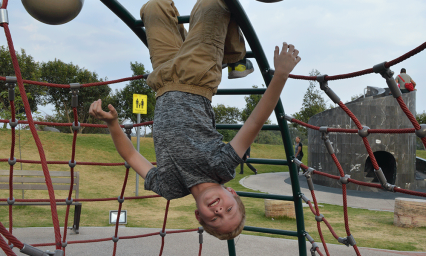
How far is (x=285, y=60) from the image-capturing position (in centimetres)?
148

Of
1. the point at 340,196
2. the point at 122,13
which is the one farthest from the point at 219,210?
the point at 340,196

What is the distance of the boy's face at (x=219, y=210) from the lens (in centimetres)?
161

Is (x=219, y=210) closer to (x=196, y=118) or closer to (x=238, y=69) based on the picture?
(x=196, y=118)

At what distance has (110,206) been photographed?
6488 mm

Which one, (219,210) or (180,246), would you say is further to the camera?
(180,246)

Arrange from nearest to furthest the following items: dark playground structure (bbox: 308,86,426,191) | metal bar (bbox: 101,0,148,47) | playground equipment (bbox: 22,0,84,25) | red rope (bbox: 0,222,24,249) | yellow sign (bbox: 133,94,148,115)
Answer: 1. red rope (bbox: 0,222,24,249)
2. playground equipment (bbox: 22,0,84,25)
3. metal bar (bbox: 101,0,148,47)
4. yellow sign (bbox: 133,94,148,115)
5. dark playground structure (bbox: 308,86,426,191)

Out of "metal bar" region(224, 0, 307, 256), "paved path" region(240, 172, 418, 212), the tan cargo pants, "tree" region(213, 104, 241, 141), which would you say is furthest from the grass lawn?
"tree" region(213, 104, 241, 141)

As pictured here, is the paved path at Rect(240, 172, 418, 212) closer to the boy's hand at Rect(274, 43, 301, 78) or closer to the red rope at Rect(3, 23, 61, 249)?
the boy's hand at Rect(274, 43, 301, 78)

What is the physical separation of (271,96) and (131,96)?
943 inches

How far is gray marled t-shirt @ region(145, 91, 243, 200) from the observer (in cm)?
160

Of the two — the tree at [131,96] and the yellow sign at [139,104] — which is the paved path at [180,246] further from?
the tree at [131,96]

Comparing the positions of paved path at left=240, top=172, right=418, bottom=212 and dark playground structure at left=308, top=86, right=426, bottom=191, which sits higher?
dark playground structure at left=308, top=86, right=426, bottom=191

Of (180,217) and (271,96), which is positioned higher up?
(271,96)

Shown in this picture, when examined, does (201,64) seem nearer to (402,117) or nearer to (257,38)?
(257,38)
